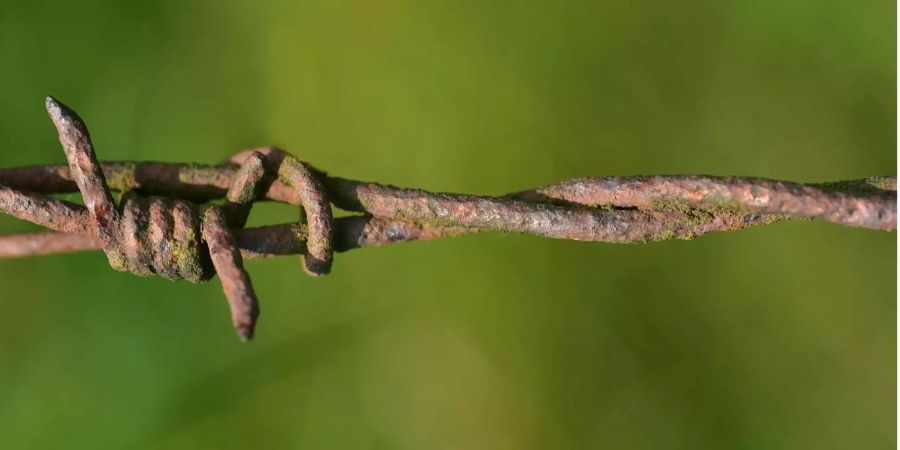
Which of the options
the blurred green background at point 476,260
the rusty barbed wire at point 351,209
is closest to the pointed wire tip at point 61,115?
the rusty barbed wire at point 351,209

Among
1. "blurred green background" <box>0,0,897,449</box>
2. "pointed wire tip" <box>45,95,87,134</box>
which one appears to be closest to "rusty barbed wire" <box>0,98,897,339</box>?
"pointed wire tip" <box>45,95,87,134</box>

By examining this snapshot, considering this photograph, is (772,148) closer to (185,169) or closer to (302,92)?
(302,92)

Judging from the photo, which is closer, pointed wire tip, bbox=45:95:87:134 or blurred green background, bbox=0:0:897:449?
pointed wire tip, bbox=45:95:87:134

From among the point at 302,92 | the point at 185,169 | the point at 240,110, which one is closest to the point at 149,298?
the point at 240,110

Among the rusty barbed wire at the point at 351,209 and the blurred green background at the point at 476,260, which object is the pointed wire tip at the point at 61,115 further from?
the blurred green background at the point at 476,260

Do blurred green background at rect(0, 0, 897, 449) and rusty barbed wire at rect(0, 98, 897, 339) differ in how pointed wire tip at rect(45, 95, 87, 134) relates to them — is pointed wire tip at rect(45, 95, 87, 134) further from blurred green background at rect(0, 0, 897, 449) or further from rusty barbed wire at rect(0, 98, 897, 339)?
blurred green background at rect(0, 0, 897, 449)
